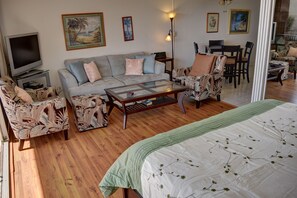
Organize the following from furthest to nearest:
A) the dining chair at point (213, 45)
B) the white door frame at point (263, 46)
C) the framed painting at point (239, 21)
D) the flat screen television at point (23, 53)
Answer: the framed painting at point (239, 21) → the dining chair at point (213, 45) → the flat screen television at point (23, 53) → the white door frame at point (263, 46)

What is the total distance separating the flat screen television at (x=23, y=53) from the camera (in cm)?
376

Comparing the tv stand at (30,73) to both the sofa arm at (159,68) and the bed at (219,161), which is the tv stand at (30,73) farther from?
the bed at (219,161)

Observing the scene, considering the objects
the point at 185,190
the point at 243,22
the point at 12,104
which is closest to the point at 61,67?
the point at 12,104

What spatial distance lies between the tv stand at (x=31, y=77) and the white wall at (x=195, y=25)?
324 cm

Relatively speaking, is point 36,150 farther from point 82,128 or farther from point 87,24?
point 87,24

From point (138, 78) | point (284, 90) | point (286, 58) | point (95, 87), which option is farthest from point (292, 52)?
point (95, 87)

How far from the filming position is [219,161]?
1.41 metres

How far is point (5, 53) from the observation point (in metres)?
4.13

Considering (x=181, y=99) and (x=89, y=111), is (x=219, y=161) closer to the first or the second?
(x=89, y=111)

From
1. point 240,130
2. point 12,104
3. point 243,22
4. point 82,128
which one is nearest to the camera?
point 240,130

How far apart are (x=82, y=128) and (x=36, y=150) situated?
694 mm

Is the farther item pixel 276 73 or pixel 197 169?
pixel 276 73

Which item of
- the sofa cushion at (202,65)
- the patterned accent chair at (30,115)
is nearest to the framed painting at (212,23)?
the sofa cushion at (202,65)

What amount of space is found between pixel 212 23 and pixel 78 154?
520cm
